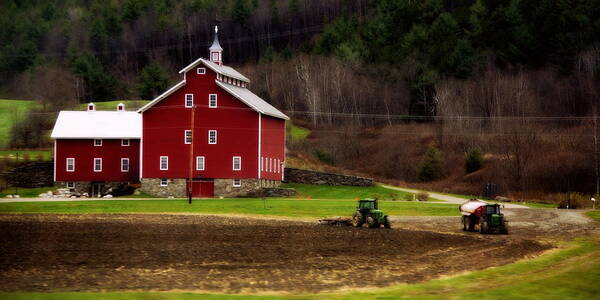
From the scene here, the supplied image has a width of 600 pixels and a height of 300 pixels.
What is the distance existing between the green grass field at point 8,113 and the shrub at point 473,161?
53585mm

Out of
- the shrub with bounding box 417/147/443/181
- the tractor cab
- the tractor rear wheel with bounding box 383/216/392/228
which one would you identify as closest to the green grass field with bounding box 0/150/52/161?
the shrub with bounding box 417/147/443/181

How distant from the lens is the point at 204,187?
7206 cm

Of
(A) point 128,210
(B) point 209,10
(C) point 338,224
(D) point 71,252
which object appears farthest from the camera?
(B) point 209,10

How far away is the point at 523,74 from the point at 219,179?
5886cm

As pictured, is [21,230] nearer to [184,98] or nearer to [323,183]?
[184,98]

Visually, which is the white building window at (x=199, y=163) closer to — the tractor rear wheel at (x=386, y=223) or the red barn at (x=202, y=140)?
the red barn at (x=202, y=140)

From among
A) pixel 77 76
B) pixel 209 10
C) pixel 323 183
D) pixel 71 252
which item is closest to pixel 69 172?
pixel 323 183

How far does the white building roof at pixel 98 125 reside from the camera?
255 feet

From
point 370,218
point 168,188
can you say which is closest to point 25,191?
point 168,188

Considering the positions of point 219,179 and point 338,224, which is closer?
point 338,224

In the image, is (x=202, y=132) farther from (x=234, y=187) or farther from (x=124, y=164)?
(x=124, y=164)

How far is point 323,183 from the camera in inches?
3093

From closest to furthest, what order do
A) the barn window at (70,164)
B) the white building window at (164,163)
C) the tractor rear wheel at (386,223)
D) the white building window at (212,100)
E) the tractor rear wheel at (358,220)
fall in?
the tractor rear wheel at (386,223), the tractor rear wheel at (358,220), the white building window at (164,163), the white building window at (212,100), the barn window at (70,164)

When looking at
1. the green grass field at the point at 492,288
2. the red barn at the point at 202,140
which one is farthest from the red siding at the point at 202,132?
the green grass field at the point at 492,288
